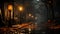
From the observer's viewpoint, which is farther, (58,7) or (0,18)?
(58,7)

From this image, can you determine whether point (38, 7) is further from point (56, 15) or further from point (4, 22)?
point (4, 22)

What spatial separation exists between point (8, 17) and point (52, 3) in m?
14.8

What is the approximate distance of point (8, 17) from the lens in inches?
1222

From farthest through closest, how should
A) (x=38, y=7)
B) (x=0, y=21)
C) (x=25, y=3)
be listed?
(x=38, y=7) < (x=25, y=3) < (x=0, y=21)

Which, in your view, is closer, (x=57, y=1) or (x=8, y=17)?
(x=8, y=17)

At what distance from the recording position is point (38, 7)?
208 feet

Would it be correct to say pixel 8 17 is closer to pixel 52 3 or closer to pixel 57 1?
pixel 52 3

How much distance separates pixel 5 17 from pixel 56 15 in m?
19.0

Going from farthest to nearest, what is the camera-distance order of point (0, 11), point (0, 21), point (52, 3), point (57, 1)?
point (57, 1), point (52, 3), point (0, 11), point (0, 21)

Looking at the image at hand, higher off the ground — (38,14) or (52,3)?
(52,3)

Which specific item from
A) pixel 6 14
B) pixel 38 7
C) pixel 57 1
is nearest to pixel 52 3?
pixel 57 1

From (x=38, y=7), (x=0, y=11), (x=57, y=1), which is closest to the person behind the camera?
(x=0, y=11)

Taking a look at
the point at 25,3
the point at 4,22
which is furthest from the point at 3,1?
the point at 25,3

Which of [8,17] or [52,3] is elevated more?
[52,3]
